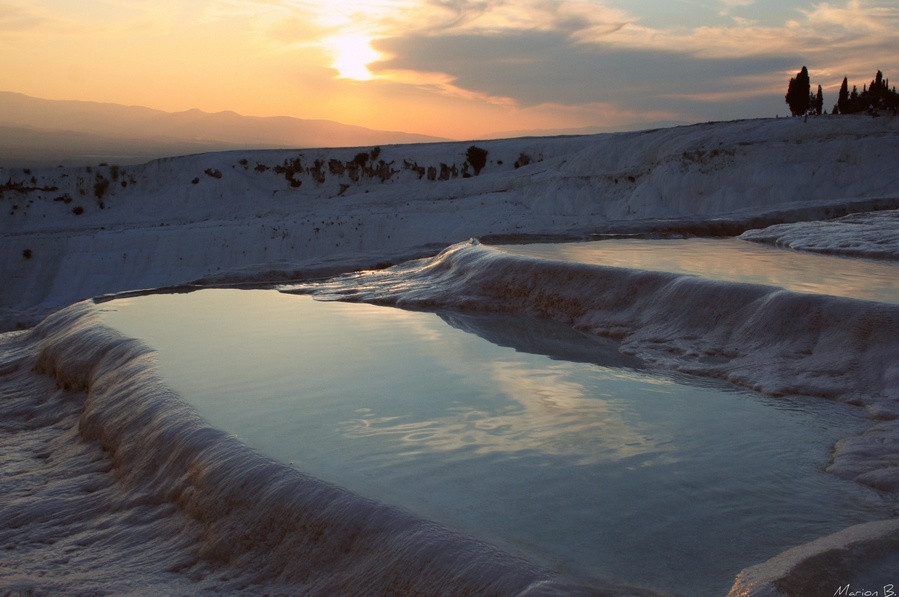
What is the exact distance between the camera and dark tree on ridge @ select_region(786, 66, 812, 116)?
106ft

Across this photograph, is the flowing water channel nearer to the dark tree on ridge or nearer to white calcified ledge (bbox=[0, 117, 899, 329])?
white calcified ledge (bbox=[0, 117, 899, 329])

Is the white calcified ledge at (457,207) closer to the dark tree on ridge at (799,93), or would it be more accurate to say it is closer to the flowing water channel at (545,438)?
the dark tree on ridge at (799,93)

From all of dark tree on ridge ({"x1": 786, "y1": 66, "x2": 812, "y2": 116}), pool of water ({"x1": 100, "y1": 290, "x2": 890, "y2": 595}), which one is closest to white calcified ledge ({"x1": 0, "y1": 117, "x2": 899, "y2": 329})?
dark tree on ridge ({"x1": 786, "y1": 66, "x2": 812, "y2": 116})

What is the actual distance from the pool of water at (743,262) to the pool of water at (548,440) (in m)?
1.46

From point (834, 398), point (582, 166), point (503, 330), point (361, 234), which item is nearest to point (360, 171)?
point (582, 166)

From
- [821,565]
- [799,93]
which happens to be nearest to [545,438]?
[821,565]

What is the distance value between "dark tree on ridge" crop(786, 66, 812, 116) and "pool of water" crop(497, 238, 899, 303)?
2567 centimetres

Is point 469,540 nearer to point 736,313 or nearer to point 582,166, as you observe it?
point 736,313

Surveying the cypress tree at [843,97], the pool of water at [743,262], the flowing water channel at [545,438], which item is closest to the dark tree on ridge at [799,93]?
the cypress tree at [843,97]

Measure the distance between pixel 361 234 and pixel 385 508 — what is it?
19604mm

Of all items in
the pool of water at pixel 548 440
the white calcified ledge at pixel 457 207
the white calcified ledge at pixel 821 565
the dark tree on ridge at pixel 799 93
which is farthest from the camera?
the dark tree on ridge at pixel 799 93

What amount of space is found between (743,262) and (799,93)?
28.2 meters

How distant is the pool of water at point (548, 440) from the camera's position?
262 centimetres

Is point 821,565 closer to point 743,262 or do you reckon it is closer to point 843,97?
point 743,262
